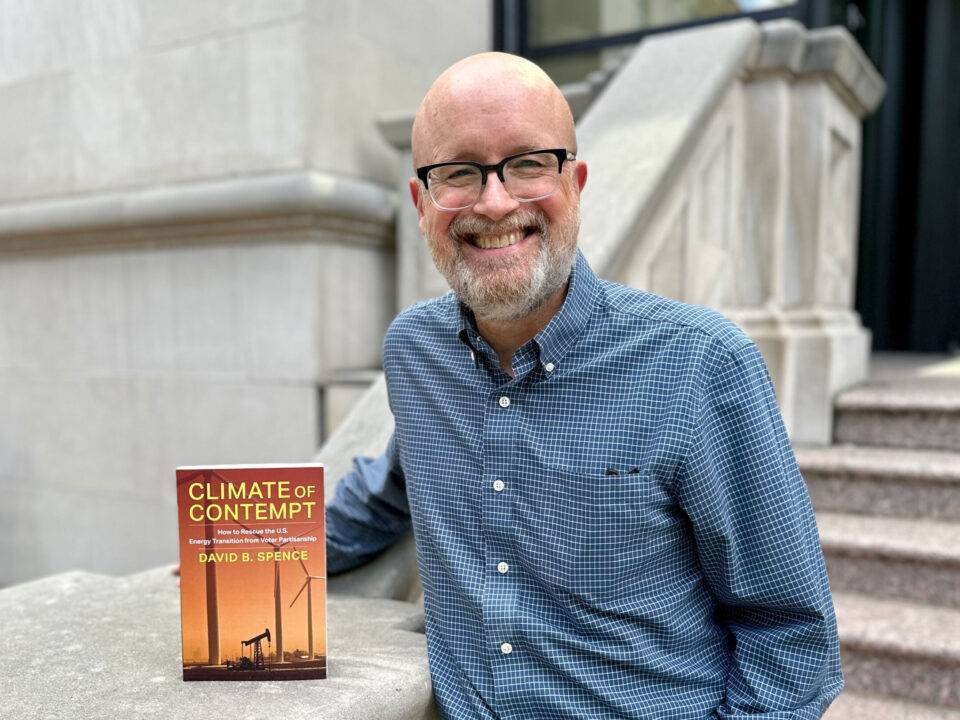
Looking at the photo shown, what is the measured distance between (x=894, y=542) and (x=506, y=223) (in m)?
1.89

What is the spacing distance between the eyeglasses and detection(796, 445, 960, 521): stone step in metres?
1.98

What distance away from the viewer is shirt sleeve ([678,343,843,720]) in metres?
1.18

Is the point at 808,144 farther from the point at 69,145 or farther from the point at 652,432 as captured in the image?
the point at 69,145

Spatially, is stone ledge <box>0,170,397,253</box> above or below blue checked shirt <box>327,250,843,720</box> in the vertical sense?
above

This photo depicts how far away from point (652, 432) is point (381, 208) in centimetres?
255

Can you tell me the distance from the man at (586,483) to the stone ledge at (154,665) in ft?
0.37

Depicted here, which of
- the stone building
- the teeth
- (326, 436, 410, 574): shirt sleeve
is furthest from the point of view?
the stone building

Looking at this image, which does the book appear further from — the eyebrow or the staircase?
the staircase

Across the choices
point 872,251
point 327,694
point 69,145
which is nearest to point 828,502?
point 327,694

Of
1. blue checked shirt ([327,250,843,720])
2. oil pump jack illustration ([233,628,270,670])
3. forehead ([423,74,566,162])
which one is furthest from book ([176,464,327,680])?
forehead ([423,74,566,162])

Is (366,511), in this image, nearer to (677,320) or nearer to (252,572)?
(252,572)

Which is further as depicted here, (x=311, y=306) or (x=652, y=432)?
(x=311, y=306)

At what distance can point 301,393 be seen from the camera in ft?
11.0

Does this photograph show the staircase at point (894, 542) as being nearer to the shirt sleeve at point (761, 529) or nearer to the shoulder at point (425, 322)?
the shirt sleeve at point (761, 529)
